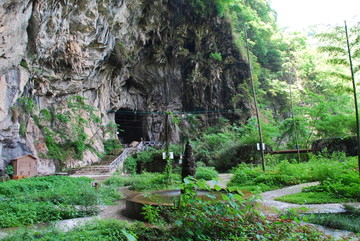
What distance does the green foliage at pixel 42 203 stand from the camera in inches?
250

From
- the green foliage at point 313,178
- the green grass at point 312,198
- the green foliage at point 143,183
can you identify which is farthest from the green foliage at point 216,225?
the green foliage at point 143,183

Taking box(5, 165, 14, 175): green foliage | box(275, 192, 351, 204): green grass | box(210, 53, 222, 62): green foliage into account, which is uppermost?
box(210, 53, 222, 62): green foliage

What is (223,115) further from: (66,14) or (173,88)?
(66,14)

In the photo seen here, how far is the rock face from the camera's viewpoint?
14.3m

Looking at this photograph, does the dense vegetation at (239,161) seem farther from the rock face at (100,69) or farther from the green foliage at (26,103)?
the rock face at (100,69)

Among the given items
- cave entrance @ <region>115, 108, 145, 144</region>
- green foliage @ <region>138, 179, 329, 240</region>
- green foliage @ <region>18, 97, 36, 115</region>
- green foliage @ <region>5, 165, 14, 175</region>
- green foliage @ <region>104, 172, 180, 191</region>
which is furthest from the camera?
cave entrance @ <region>115, 108, 145, 144</region>

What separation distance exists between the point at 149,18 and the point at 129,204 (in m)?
20.3

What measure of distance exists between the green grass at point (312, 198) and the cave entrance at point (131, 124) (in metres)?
24.6

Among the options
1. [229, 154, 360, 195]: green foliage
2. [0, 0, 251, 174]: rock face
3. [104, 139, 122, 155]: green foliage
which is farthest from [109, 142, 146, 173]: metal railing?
[229, 154, 360, 195]: green foliage

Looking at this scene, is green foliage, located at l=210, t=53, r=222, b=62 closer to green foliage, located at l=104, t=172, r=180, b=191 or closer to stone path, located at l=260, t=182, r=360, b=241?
green foliage, located at l=104, t=172, r=180, b=191

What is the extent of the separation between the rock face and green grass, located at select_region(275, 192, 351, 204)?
1190cm

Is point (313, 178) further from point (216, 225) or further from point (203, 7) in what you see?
point (203, 7)

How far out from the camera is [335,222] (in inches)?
211

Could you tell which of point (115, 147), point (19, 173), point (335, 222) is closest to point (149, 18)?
point (115, 147)
